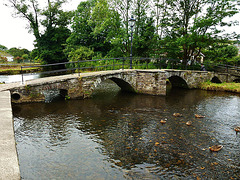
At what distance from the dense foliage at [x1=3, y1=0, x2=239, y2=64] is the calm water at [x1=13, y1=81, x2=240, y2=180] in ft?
24.7

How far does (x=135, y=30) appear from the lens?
24.4m

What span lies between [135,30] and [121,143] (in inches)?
839

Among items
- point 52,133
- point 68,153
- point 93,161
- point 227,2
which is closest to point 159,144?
point 93,161

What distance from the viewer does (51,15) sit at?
3166 centimetres

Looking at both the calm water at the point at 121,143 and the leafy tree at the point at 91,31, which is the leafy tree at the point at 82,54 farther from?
the calm water at the point at 121,143

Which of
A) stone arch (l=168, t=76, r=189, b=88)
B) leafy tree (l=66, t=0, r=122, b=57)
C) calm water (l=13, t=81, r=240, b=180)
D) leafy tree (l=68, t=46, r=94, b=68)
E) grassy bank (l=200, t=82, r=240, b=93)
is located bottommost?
calm water (l=13, t=81, r=240, b=180)

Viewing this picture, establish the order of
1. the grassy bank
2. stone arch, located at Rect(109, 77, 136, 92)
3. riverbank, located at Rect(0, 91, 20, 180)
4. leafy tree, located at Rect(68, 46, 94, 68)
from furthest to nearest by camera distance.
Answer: leafy tree, located at Rect(68, 46, 94, 68) → the grassy bank → stone arch, located at Rect(109, 77, 136, 92) → riverbank, located at Rect(0, 91, 20, 180)

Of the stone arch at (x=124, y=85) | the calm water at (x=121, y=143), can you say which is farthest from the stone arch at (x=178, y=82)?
the calm water at (x=121, y=143)

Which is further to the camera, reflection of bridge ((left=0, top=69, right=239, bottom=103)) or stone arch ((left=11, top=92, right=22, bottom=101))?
reflection of bridge ((left=0, top=69, right=239, bottom=103))

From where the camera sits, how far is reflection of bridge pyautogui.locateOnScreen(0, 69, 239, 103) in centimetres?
887

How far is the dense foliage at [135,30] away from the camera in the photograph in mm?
16938

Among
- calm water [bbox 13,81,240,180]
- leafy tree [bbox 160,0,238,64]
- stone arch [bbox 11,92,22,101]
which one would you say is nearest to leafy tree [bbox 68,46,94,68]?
leafy tree [bbox 160,0,238,64]

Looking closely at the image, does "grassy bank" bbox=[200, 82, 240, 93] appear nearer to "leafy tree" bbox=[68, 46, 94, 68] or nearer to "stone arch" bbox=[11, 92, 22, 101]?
"stone arch" bbox=[11, 92, 22, 101]

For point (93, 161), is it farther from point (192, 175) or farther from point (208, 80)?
point (208, 80)
